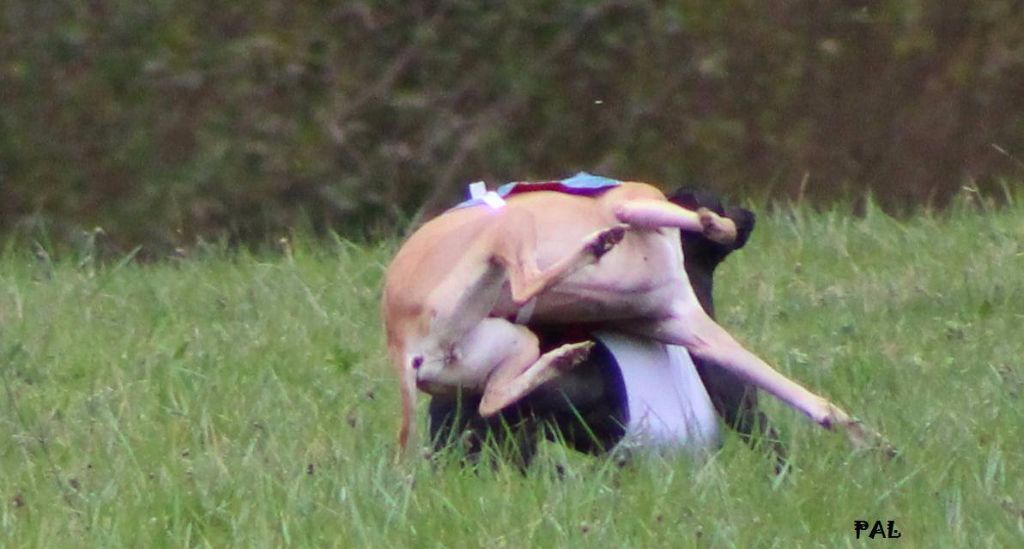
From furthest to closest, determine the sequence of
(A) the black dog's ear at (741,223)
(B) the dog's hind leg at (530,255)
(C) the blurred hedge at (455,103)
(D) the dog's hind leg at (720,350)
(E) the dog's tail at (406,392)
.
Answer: (C) the blurred hedge at (455,103), (A) the black dog's ear at (741,223), (D) the dog's hind leg at (720,350), (E) the dog's tail at (406,392), (B) the dog's hind leg at (530,255)

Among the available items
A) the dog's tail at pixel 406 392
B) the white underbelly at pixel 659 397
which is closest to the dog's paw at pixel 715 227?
the white underbelly at pixel 659 397

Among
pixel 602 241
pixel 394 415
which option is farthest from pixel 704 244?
pixel 394 415

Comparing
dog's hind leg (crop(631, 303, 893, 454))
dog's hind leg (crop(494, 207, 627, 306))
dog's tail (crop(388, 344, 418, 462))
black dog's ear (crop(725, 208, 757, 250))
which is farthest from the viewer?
black dog's ear (crop(725, 208, 757, 250))

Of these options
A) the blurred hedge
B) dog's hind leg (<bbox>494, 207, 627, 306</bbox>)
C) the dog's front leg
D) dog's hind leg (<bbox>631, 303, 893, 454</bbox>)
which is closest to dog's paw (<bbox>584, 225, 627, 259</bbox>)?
dog's hind leg (<bbox>494, 207, 627, 306</bbox>)

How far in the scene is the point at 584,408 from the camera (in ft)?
13.9

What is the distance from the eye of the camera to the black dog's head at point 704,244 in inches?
173

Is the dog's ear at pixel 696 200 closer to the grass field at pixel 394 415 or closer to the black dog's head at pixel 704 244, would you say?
the black dog's head at pixel 704 244

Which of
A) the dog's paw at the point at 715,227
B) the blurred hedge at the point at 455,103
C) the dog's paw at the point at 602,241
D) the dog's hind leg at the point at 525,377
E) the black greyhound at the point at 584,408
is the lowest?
the blurred hedge at the point at 455,103

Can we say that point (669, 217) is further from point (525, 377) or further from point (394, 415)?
point (394, 415)

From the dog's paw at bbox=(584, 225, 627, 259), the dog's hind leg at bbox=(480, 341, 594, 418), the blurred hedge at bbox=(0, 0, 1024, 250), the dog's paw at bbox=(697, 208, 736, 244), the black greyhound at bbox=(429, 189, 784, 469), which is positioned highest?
the dog's paw at bbox=(584, 225, 627, 259)

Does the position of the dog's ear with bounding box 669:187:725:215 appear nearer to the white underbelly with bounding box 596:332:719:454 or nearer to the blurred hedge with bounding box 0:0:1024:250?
the white underbelly with bounding box 596:332:719:454

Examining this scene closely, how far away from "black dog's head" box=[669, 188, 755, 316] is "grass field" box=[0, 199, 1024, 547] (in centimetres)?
36

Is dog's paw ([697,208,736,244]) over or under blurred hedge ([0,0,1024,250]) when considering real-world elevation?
over

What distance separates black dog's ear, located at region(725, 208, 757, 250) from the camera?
14.3 feet
